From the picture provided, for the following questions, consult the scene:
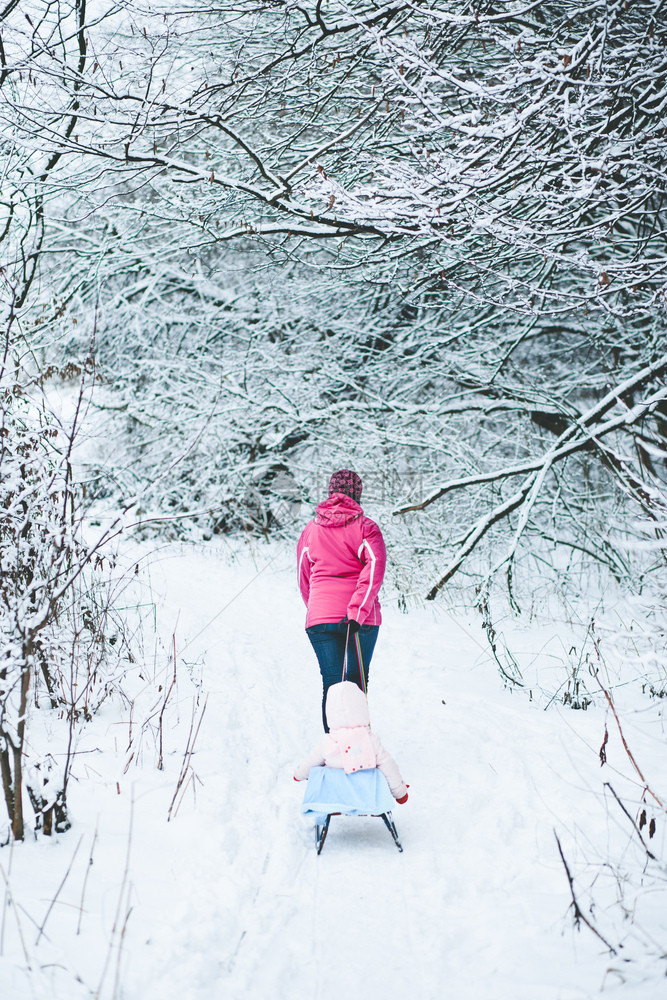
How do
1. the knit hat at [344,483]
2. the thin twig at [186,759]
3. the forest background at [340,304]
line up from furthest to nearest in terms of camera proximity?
the knit hat at [344,483] → the forest background at [340,304] → the thin twig at [186,759]

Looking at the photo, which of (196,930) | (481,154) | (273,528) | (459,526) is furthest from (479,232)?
(273,528)

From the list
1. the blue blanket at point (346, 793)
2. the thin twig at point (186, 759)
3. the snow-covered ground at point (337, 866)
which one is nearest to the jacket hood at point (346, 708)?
the blue blanket at point (346, 793)

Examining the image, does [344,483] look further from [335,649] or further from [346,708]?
[346,708]

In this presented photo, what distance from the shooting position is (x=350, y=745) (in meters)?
3.19

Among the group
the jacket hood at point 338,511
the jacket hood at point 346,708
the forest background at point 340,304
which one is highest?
the forest background at point 340,304

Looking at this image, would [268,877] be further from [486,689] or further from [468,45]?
[468,45]

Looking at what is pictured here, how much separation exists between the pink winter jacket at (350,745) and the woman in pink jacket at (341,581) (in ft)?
1.44

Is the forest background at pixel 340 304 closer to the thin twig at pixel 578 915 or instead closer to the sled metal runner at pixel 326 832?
the thin twig at pixel 578 915

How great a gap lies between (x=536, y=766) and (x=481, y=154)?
3.09 m

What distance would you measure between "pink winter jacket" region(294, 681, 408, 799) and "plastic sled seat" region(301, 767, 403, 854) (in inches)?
1.5

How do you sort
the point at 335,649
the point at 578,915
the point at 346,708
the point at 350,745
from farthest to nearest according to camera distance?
the point at 335,649 < the point at 346,708 < the point at 350,745 < the point at 578,915

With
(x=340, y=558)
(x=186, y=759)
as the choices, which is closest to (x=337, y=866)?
(x=186, y=759)

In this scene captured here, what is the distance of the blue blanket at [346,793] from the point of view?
304cm

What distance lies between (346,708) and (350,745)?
0.58 feet
